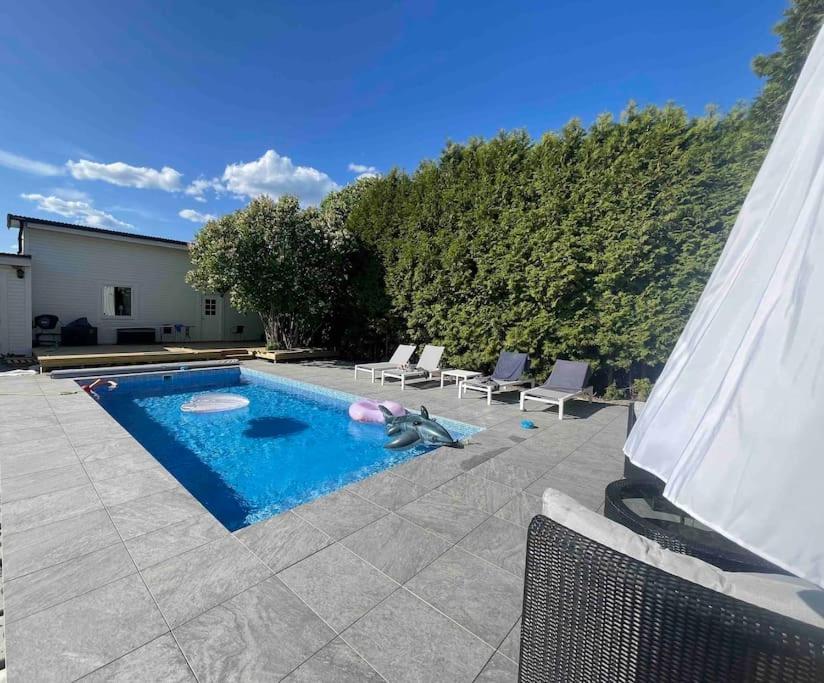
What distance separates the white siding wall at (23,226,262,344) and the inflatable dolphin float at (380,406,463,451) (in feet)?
45.9

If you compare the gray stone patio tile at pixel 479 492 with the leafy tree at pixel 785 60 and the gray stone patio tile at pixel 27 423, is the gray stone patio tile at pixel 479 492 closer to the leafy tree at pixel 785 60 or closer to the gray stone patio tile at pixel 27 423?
the gray stone patio tile at pixel 27 423

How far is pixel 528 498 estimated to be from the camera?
370 centimetres

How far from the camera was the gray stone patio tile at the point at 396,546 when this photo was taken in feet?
8.65

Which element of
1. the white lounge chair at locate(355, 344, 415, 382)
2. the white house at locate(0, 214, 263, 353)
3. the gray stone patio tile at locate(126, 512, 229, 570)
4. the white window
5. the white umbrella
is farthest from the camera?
the white window

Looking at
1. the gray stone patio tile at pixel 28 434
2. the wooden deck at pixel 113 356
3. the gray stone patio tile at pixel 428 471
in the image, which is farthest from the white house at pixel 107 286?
the gray stone patio tile at pixel 428 471

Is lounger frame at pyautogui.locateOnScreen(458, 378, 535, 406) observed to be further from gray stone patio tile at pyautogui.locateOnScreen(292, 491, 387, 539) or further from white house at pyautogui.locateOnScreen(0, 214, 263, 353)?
white house at pyautogui.locateOnScreen(0, 214, 263, 353)

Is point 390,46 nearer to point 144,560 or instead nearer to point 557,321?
point 557,321

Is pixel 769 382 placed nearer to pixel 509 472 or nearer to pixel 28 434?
pixel 509 472

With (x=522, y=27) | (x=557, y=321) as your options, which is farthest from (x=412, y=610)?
(x=522, y=27)

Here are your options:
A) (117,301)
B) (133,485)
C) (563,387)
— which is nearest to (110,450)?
(133,485)

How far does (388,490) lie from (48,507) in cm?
286

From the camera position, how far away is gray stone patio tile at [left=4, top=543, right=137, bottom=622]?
2193mm

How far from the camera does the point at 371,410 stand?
7172 mm

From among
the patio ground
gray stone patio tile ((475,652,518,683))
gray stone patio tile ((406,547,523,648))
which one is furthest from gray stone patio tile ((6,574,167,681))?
gray stone patio tile ((475,652,518,683))
